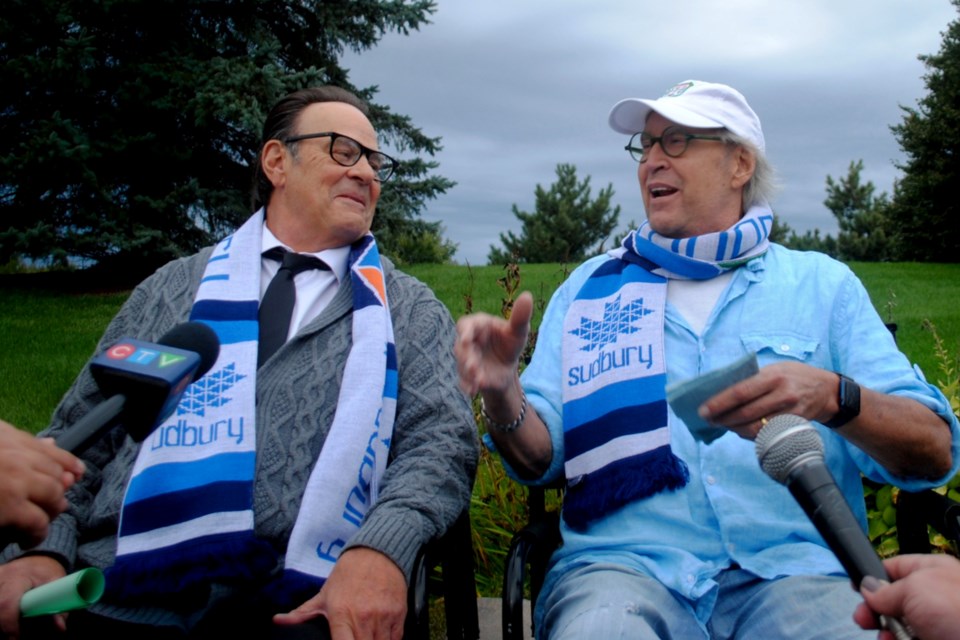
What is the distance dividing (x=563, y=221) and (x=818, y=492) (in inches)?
1673

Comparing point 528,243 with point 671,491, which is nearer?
point 671,491

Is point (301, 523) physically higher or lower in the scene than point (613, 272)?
lower

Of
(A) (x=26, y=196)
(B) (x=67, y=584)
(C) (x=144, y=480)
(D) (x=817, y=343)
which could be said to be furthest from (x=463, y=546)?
(A) (x=26, y=196)

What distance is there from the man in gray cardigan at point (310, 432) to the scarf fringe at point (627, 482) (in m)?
0.33

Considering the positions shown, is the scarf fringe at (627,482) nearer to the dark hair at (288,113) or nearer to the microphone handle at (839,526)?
the microphone handle at (839,526)

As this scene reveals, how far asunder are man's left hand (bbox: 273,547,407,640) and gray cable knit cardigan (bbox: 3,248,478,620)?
0.12 feet

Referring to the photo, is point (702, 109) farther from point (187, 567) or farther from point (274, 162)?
point (187, 567)

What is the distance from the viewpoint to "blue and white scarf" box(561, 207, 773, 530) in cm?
246

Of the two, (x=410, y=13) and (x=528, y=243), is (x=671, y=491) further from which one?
(x=528, y=243)

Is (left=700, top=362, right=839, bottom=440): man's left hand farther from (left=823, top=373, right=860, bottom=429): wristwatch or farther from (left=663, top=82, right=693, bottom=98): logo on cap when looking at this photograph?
(left=663, top=82, right=693, bottom=98): logo on cap

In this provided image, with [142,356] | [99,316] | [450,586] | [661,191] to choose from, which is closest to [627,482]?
[450,586]

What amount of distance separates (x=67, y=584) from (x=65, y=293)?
1340 cm

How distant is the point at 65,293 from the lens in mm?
13688

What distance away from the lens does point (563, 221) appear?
4334 centimetres
